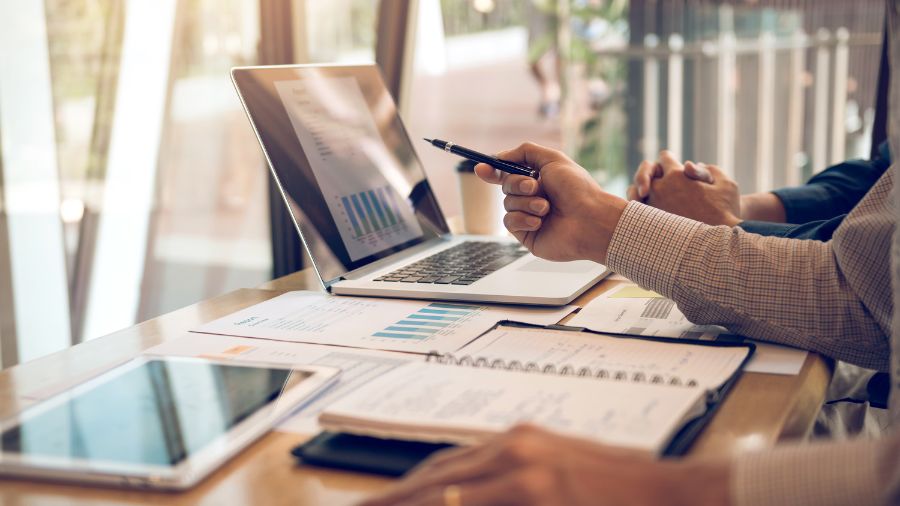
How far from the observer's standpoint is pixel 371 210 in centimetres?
132

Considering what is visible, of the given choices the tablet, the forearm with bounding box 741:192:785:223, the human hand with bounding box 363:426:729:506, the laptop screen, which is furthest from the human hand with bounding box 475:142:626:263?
the forearm with bounding box 741:192:785:223

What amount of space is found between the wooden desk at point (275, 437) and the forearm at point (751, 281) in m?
0.04

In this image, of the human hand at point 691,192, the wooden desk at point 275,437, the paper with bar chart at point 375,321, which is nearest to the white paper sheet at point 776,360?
the wooden desk at point 275,437

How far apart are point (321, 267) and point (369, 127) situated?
0.36 metres

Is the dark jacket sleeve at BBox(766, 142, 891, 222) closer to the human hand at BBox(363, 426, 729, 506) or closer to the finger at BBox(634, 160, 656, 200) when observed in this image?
the finger at BBox(634, 160, 656, 200)

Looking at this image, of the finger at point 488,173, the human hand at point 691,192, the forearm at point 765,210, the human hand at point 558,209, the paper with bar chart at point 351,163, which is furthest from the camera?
the forearm at point 765,210

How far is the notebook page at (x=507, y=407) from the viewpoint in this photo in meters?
0.61

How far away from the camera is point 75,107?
2.24m

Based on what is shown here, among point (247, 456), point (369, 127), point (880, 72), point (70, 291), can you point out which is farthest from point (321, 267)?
point (70, 291)

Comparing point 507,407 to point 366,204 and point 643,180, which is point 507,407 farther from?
point 643,180

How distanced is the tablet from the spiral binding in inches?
4.2

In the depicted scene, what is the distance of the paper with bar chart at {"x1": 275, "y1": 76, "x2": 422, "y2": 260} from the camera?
124 cm

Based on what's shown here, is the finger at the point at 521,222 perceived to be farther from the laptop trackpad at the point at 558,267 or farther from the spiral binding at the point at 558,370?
the spiral binding at the point at 558,370

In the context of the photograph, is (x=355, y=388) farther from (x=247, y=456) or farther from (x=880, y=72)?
(x=880, y=72)
